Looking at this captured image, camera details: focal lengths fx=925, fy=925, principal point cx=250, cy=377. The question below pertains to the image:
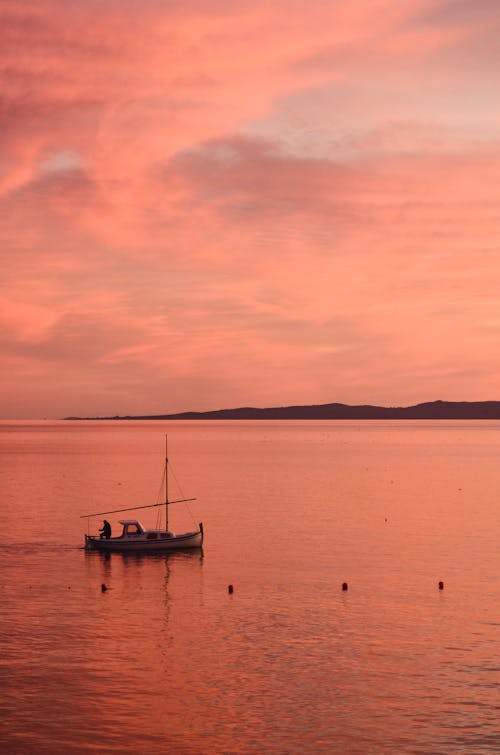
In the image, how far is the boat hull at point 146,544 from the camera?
285ft

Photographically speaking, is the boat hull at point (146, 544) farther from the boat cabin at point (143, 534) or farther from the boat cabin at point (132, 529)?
the boat cabin at point (132, 529)

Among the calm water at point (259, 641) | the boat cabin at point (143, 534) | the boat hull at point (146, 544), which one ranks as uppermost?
the boat cabin at point (143, 534)

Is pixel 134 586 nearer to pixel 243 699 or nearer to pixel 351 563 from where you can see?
pixel 351 563

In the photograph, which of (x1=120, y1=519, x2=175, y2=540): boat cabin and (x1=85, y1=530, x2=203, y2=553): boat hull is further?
(x1=120, y1=519, x2=175, y2=540): boat cabin

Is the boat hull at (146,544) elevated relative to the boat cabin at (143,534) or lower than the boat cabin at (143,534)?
lower

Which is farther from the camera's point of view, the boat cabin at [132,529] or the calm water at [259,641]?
the boat cabin at [132,529]

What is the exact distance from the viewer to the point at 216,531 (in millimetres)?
101938

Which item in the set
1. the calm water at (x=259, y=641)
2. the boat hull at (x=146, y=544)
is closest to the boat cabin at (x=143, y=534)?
→ the boat hull at (x=146, y=544)

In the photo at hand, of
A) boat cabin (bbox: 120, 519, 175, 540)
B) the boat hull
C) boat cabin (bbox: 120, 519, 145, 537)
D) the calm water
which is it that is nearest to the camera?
the calm water

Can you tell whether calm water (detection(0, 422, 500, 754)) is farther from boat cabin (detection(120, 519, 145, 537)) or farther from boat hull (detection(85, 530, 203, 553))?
boat cabin (detection(120, 519, 145, 537))

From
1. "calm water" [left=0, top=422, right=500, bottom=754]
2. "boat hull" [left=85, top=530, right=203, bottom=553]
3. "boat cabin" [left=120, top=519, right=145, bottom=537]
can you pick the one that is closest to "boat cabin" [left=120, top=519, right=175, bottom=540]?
"boat cabin" [left=120, top=519, right=145, bottom=537]

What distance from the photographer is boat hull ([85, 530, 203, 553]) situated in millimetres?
86875

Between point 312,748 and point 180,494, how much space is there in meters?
111

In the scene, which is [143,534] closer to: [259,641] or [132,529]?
[132,529]
